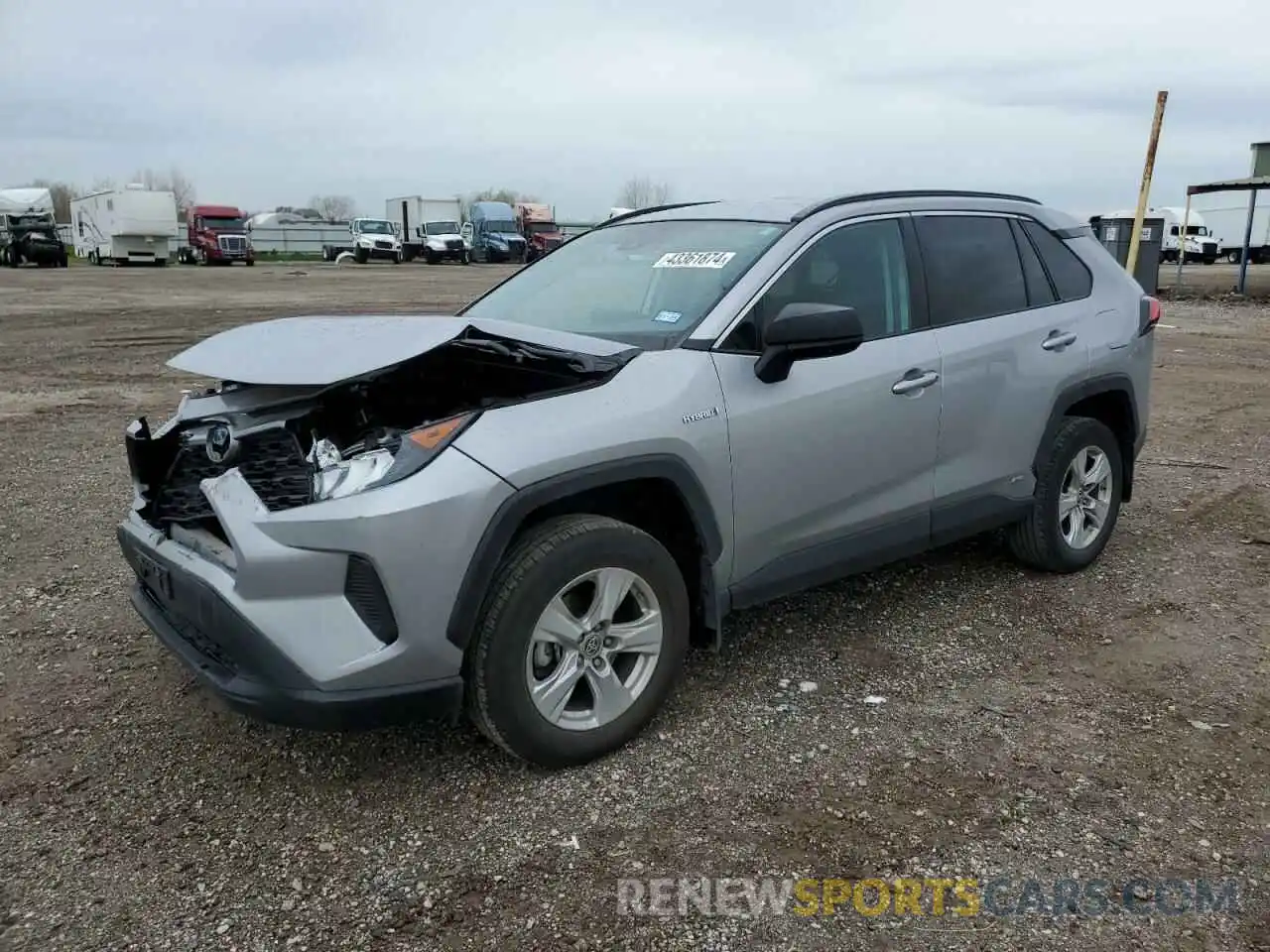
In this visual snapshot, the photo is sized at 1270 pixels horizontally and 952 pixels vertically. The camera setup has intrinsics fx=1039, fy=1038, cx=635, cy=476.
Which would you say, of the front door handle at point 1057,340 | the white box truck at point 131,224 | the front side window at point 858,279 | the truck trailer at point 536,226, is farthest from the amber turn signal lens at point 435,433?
the truck trailer at point 536,226

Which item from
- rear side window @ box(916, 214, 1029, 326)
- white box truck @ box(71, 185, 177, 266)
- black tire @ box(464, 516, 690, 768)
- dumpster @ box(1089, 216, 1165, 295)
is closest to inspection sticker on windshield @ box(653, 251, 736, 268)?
rear side window @ box(916, 214, 1029, 326)

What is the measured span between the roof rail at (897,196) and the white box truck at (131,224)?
134 ft

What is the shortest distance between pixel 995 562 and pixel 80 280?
1217 inches

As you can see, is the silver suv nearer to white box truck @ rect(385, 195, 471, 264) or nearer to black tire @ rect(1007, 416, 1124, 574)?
black tire @ rect(1007, 416, 1124, 574)

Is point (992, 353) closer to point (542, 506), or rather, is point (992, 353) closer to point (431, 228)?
point (542, 506)

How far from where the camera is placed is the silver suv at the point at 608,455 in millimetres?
2760

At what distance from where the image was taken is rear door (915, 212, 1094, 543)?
163 inches

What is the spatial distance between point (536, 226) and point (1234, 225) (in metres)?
31.0

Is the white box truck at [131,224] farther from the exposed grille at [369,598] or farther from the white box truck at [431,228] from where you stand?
the exposed grille at [369,598]

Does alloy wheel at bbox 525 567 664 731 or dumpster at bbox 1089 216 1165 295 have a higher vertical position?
dumpster at bbox 1089 216 1165 295

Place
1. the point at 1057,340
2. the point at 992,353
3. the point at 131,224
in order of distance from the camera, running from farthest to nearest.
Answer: the point at 131,224
the point at 1057,340
the point at 992,353

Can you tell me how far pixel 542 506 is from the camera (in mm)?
3037

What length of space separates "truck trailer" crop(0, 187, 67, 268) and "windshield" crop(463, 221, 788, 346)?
41.7 m

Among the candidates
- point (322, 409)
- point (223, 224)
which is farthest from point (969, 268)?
point (223, 224)
